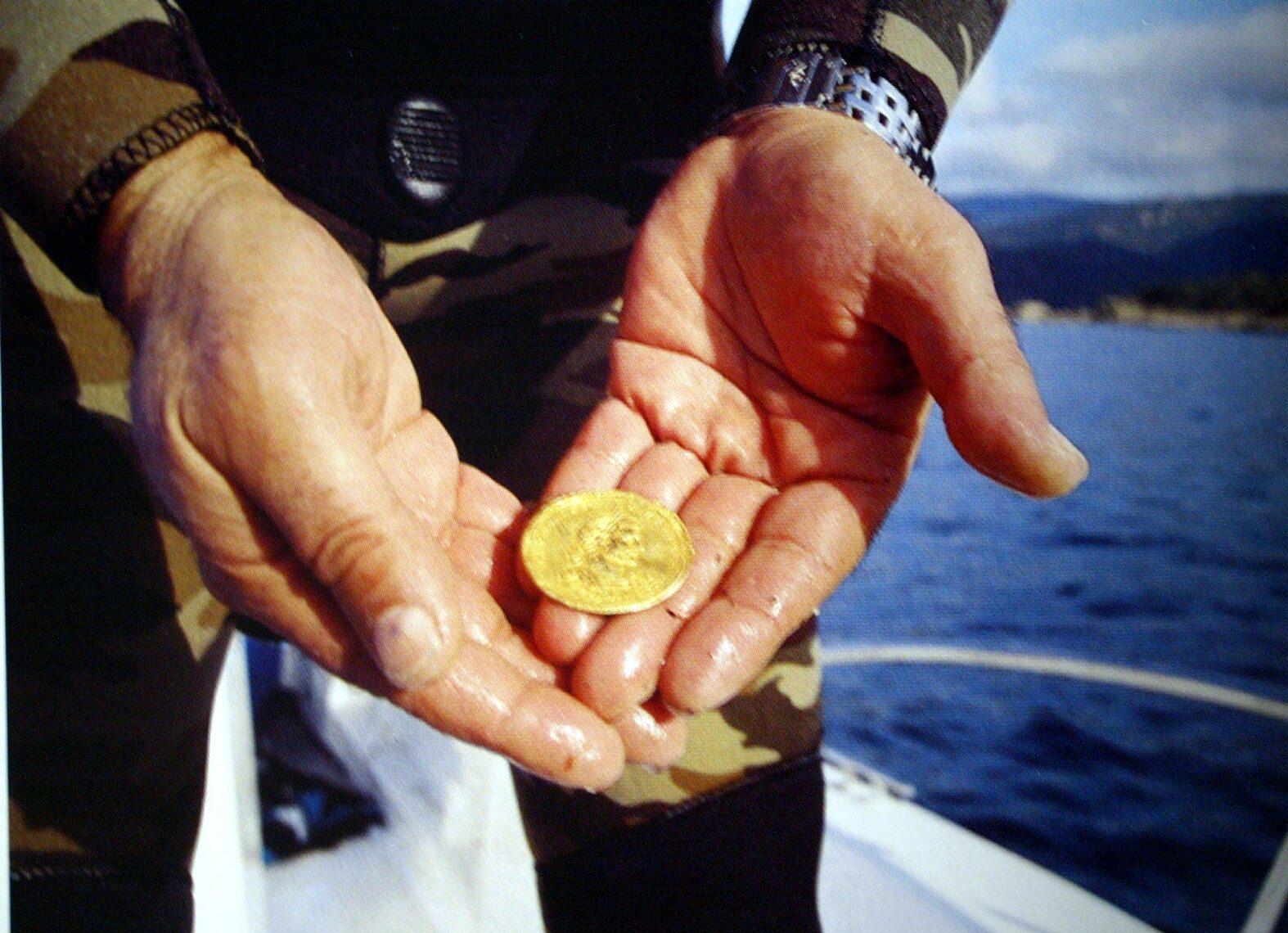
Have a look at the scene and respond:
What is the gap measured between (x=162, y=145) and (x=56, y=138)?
0.08 metres

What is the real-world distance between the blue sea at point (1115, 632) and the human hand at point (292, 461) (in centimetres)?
295

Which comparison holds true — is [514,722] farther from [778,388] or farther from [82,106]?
[82,106]

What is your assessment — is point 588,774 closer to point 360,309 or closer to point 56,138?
point 360,309

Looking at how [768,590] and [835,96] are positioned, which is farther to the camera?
[835,96]

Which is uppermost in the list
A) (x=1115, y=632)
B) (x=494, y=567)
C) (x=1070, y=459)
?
(x=1070, y=459)

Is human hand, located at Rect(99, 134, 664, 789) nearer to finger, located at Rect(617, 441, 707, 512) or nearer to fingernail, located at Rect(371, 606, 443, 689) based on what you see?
fingernail, located at Rect(371, 606, 443, 689)

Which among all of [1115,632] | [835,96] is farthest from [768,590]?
[1115,632]

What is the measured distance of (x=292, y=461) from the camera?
1.80 ft

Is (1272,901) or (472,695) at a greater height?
(472,695)

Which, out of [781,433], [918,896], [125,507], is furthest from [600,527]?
[918,896]

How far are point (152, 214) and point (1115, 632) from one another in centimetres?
892

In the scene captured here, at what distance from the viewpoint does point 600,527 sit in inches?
31.4

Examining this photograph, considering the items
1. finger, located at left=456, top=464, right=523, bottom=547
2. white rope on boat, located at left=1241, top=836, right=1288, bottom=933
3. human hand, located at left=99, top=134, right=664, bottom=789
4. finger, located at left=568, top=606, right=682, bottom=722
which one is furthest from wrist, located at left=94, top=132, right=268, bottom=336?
white rope on boat, located at left=1241, top=836, right=1288, bottom=933

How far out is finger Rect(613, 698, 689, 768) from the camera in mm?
647
